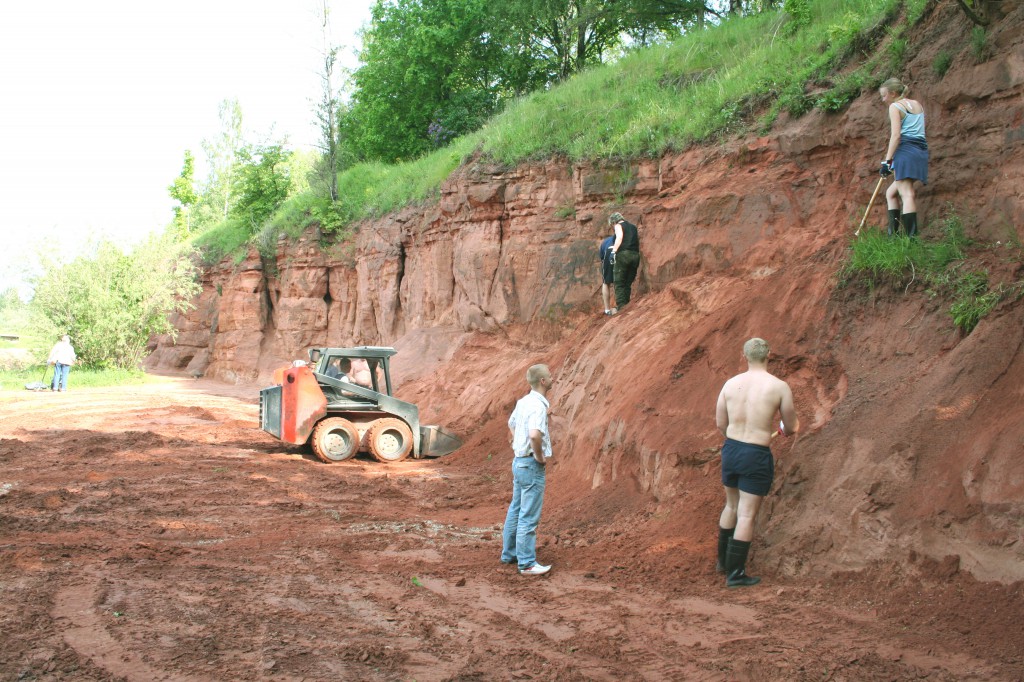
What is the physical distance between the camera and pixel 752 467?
6.13 m

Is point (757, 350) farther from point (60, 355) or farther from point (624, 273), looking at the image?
point (60, 355)

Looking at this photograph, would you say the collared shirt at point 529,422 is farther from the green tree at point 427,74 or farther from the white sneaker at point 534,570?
the green tree at point 427,74

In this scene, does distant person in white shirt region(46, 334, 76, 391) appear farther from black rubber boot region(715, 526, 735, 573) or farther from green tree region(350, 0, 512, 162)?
black rubber boot region(715, 526, 735, 573)

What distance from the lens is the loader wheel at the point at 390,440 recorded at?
557 inches

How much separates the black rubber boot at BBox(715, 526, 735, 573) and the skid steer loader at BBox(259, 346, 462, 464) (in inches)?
340

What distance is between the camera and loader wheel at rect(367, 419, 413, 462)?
14.1m

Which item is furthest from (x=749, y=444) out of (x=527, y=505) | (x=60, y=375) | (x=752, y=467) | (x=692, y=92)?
(x=60, y=375)

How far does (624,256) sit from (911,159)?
18.4 feet

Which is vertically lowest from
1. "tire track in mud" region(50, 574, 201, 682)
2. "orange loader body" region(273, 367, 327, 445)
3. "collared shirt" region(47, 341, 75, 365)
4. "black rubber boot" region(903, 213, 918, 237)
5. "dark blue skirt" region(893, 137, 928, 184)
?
"tire track in mud" region(50, 574, 201, 682)

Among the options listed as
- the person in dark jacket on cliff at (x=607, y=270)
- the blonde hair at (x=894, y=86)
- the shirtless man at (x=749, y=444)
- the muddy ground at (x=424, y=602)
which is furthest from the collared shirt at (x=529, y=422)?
the person in dark jacket on cliff at (x=607, y=270)

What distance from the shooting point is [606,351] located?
12000 millimetres

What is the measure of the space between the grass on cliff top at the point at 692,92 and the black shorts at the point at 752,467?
6.43m

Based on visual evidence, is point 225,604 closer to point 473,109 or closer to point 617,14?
point 617,14

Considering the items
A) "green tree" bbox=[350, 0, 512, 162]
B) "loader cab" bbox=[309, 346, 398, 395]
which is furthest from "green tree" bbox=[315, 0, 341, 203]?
"loader cab" bbox=[309, 346, 398, 395]
